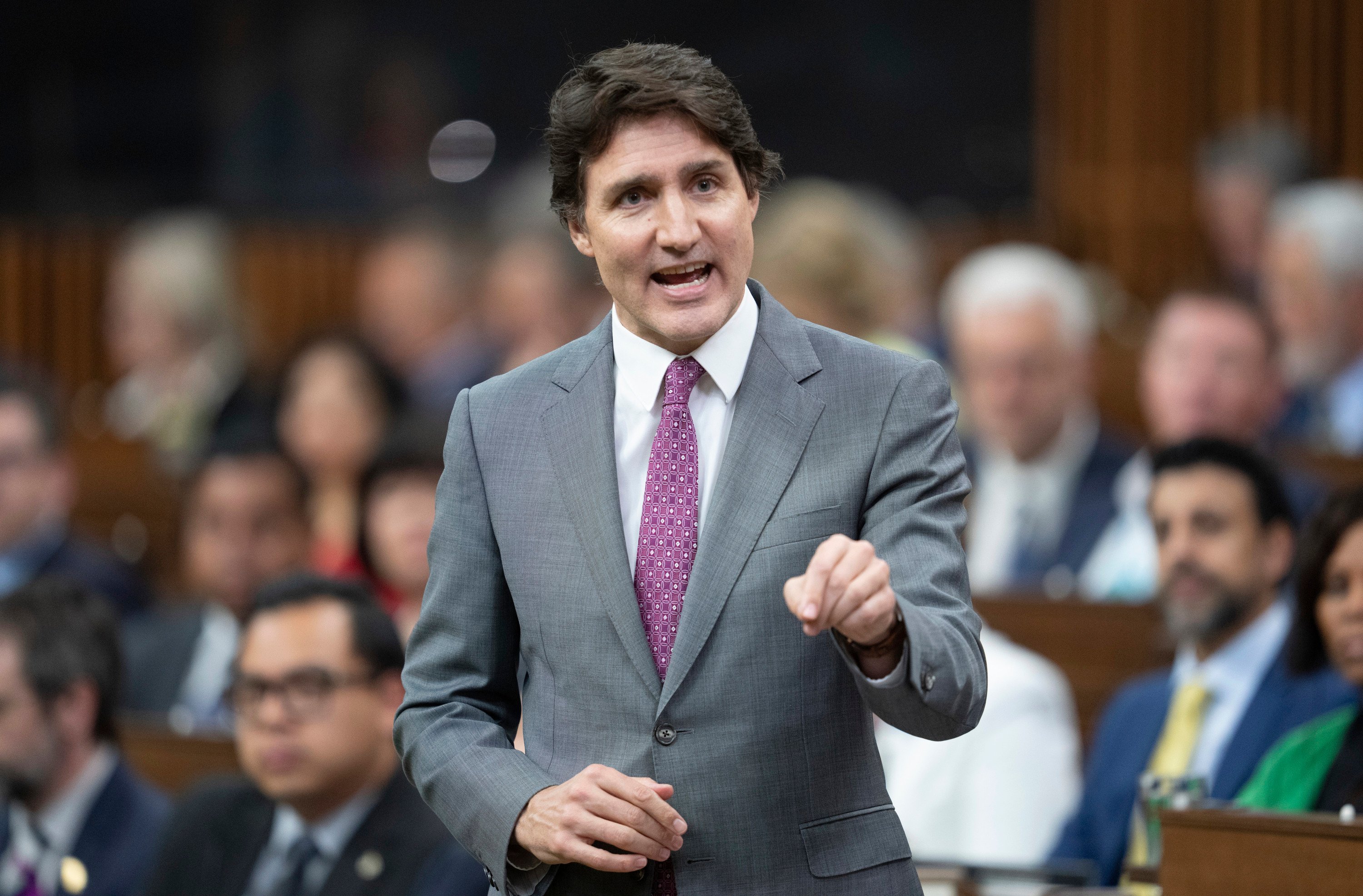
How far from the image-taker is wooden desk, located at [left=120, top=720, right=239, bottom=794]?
12.6 feet

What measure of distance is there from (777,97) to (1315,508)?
6.76m

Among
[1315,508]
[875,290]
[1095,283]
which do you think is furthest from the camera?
[1095,283]

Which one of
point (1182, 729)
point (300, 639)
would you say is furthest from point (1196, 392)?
point (300, 639)

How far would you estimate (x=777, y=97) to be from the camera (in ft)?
31.7

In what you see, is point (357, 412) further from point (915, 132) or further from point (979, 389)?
point (915, 132)

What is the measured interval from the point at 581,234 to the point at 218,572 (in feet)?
11.3

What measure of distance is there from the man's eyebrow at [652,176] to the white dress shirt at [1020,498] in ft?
11.0

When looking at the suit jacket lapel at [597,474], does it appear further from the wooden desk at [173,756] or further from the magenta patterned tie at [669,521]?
the wooden desk at [173,756]

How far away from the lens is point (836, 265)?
531 cm

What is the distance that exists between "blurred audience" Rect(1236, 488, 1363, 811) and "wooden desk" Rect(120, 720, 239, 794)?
2.13 m

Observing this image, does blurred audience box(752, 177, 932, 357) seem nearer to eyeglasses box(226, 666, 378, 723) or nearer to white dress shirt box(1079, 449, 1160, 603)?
white dress shirt box(1079, 449, 1160, 603)

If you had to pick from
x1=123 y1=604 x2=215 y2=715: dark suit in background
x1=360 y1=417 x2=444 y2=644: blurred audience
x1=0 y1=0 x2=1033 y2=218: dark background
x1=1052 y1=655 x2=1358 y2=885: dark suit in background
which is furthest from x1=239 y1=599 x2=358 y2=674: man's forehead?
x1=0 y1=0 x2=1033 y2=218: dark background

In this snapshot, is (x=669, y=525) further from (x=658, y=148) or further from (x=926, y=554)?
(x=658, y=148)

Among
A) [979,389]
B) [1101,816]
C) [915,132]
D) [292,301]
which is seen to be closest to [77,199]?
[292,301]
